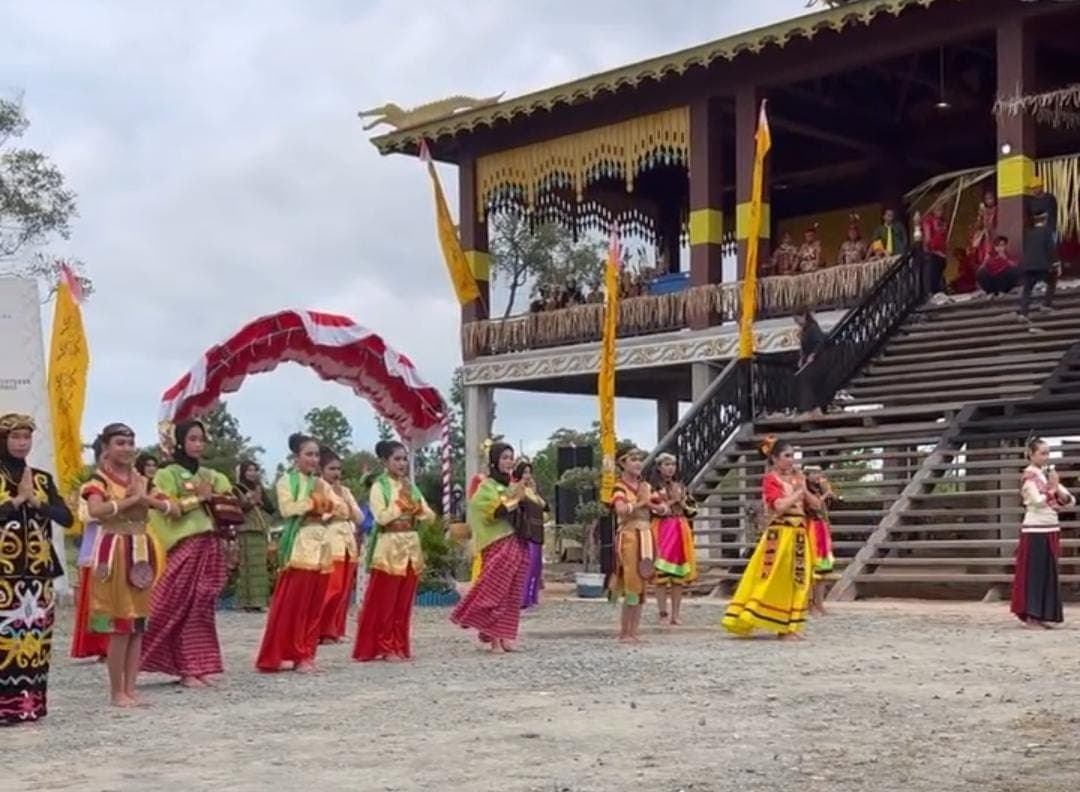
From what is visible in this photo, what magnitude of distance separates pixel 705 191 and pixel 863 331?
352 centimetres

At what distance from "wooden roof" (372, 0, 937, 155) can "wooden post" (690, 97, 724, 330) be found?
778mm

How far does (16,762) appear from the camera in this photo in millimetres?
6598

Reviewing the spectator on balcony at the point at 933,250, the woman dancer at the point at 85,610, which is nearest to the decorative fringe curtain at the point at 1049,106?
the spectator on balcony at the point at 933,250

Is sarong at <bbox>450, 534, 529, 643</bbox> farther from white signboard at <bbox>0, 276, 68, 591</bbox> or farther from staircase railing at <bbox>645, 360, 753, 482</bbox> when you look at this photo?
white signboard at <bbox>0, 276, 68, 591</bbox>

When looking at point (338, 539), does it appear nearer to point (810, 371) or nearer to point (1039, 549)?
point (1039, 549)

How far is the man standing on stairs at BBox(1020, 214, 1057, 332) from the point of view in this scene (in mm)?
16859

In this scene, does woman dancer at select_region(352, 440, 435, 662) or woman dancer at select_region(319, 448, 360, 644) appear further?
woman dancer at select_region(352, 440, 435, 662)

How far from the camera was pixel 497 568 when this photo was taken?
11023 mm

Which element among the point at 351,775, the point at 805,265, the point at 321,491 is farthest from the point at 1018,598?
the point at 805,265

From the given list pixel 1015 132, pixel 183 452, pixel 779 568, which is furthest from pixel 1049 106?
pixel 183 452

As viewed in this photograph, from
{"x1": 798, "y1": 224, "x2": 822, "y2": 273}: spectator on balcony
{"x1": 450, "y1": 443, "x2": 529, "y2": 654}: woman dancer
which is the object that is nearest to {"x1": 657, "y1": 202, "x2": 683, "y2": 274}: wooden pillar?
{"x1": 798, "y1": 224, "x2": 822, "y2": 273}: spectator on balcony

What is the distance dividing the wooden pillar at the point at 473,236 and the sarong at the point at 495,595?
1247 cm

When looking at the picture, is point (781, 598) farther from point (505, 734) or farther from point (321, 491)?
point (505, 734)

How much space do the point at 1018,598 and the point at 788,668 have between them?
3381mm
